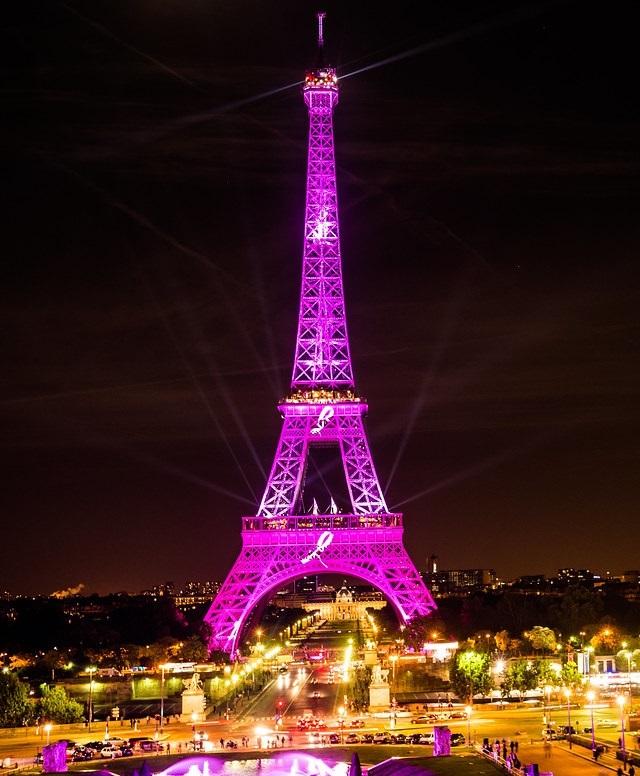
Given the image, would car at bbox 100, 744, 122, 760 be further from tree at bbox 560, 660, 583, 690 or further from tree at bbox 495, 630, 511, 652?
tree at bbox 495, 630, 511, 652

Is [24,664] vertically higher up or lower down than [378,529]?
lower down

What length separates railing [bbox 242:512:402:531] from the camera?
99438 mm

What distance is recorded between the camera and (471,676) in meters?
75.4

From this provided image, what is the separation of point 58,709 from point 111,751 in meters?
13.0

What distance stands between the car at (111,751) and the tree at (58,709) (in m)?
12.1

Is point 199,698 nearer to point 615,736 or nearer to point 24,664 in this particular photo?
point 615,736

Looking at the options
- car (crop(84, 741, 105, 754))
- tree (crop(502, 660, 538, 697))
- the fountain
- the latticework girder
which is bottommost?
the fountain

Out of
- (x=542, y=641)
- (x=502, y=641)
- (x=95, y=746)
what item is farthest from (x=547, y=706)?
(x=95, y=746)

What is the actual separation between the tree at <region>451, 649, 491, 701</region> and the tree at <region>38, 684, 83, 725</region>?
24.0 meters

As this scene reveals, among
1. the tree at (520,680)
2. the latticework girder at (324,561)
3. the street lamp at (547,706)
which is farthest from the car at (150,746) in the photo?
the latticework girder at (324,561)

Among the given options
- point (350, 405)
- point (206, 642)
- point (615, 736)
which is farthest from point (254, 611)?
point (615, 736)

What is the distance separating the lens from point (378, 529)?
3905 inches

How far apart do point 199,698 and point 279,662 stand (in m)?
45.6

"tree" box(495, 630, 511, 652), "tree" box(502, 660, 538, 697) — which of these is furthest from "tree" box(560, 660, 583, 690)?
"tree" box(495, 630, 511, 652)
